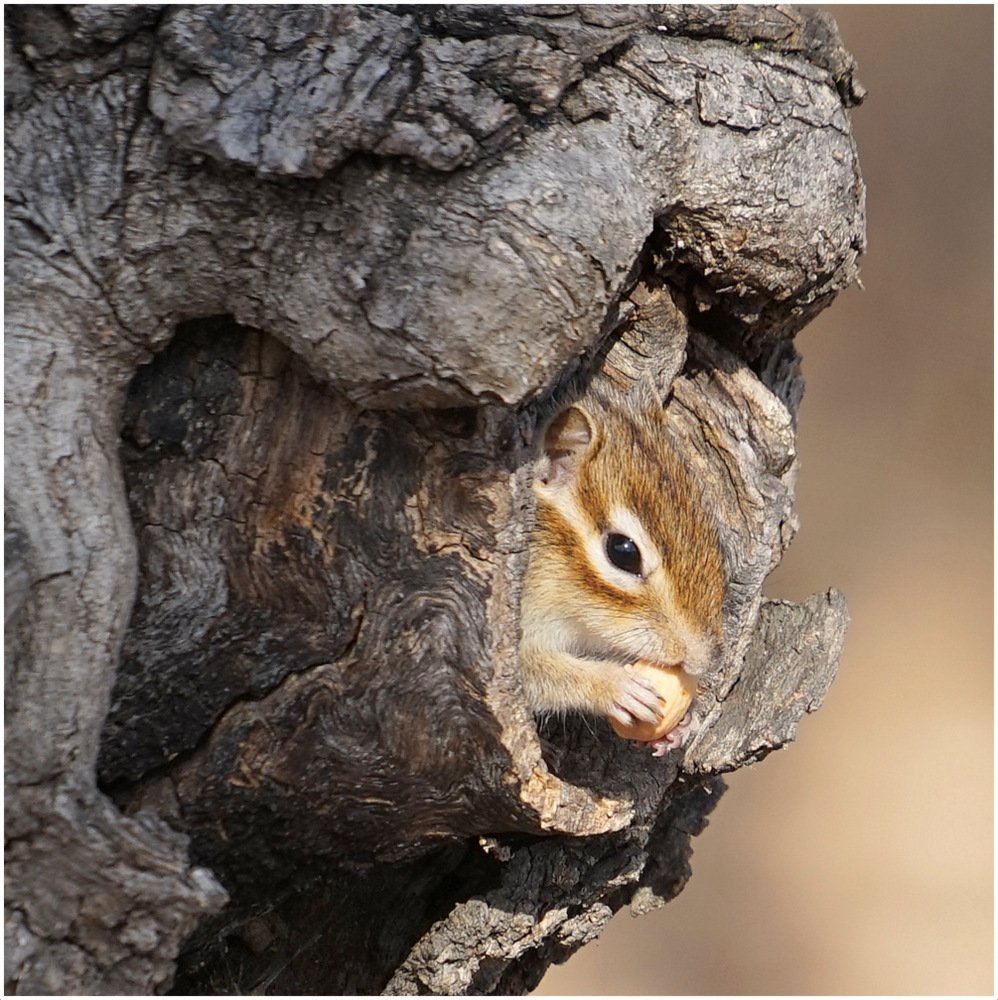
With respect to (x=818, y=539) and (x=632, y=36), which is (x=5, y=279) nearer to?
(x=632, y=36)

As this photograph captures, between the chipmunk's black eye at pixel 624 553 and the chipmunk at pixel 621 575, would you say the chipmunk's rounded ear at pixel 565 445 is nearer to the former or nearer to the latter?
the chipmunk at pixel 621 575

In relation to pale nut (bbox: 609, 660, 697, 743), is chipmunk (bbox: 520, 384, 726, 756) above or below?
above

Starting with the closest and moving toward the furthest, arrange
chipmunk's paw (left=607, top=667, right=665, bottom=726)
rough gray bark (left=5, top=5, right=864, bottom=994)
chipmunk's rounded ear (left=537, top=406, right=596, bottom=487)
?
rough gray bark (left=5, top=5, right=864, bottom=994), chipmunk's paw (left=607, top=667, right=665, bottom=726), chipmunk's rounded ear (left=537, top=406, right=596, bottom=487)

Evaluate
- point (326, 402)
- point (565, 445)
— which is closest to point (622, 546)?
point (565, 445)

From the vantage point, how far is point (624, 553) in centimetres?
191

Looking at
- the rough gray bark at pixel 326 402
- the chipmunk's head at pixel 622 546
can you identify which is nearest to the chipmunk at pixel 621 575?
the chipmunk's head at pixel 622 546

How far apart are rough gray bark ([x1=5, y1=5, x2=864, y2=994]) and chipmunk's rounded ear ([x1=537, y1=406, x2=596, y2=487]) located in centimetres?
13

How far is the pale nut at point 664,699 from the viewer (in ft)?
5.97

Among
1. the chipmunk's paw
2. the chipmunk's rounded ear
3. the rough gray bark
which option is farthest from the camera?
the chipmunk's rounded ear

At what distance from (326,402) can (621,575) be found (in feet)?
2.07

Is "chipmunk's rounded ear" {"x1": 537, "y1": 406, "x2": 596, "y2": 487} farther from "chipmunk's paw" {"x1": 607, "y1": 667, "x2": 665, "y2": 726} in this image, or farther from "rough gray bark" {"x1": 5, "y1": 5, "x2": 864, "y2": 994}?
"chipmunk's paw" {"x1": 607, "y1": 667, "x2": 665, "y2": 726}

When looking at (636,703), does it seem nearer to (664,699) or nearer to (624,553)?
(664,699)

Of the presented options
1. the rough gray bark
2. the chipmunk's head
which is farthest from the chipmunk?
the rough gray bark

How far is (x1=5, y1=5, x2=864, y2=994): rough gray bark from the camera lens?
1303mm
